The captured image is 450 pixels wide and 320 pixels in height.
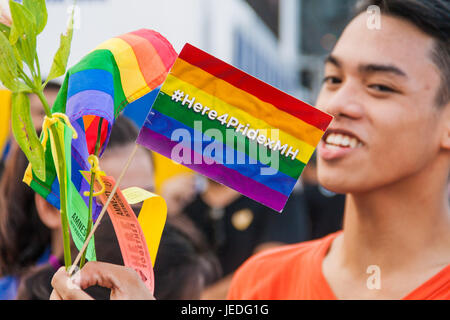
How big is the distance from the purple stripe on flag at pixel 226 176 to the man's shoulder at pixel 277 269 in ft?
1.88

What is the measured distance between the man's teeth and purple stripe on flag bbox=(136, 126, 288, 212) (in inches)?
13.1

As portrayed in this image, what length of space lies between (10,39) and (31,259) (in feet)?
3.85

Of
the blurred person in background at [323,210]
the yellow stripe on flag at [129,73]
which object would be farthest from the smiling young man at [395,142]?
the blurred person in background at [323,210]

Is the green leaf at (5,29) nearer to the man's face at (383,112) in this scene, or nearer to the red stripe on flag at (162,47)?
the red stripe on flag at (162,47)

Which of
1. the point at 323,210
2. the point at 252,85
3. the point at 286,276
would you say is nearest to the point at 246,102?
the point at 252,85

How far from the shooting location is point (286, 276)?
143cm

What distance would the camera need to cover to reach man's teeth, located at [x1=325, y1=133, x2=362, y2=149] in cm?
113

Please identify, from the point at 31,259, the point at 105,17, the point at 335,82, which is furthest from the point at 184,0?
the point at 335,82

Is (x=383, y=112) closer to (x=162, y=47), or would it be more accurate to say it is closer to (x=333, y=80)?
(x=333, y=80)

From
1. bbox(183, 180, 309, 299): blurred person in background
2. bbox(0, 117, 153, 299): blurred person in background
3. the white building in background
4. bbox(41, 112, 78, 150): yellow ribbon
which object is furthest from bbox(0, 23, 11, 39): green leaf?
bbox(183, 180, 309, 299): blurred person in background

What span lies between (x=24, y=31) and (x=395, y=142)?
725 millimetres

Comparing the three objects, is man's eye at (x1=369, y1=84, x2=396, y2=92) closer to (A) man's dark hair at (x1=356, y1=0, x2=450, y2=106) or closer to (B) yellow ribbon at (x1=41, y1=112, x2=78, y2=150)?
(A) man's dark hair at (x1=356, y1=0, x2=450, y2=106)

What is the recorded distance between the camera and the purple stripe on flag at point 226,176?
2.80 feet
